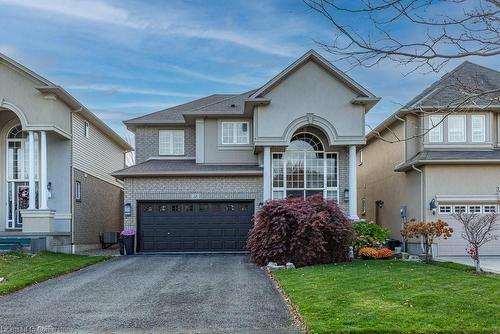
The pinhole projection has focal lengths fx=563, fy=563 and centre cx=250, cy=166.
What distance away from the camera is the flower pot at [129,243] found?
21562 mm

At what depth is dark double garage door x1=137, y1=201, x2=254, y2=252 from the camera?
72.5ft

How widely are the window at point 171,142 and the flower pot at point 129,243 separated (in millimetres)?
4318

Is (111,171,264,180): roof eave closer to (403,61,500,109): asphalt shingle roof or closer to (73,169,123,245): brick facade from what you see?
(73,169,123,245): brick facade

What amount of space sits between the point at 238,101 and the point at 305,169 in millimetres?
4274

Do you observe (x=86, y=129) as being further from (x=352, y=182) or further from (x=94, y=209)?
(x=352, y=182)

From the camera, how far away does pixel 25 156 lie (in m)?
22.8

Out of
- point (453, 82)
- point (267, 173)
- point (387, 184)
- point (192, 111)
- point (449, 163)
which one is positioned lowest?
point (387, 184)

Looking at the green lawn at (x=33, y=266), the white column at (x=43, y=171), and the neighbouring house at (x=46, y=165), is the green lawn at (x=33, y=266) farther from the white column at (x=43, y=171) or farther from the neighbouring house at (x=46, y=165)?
the white column at (x=43, y=171)

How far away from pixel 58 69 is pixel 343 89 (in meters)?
12.7

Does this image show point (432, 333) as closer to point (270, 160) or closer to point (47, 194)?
point (270, 160)

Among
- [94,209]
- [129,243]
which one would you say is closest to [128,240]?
[129,243]

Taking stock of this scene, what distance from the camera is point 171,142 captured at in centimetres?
2436

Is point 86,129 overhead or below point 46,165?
overhead

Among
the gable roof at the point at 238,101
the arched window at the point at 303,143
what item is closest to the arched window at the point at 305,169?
the arched window at the point at 303,143
